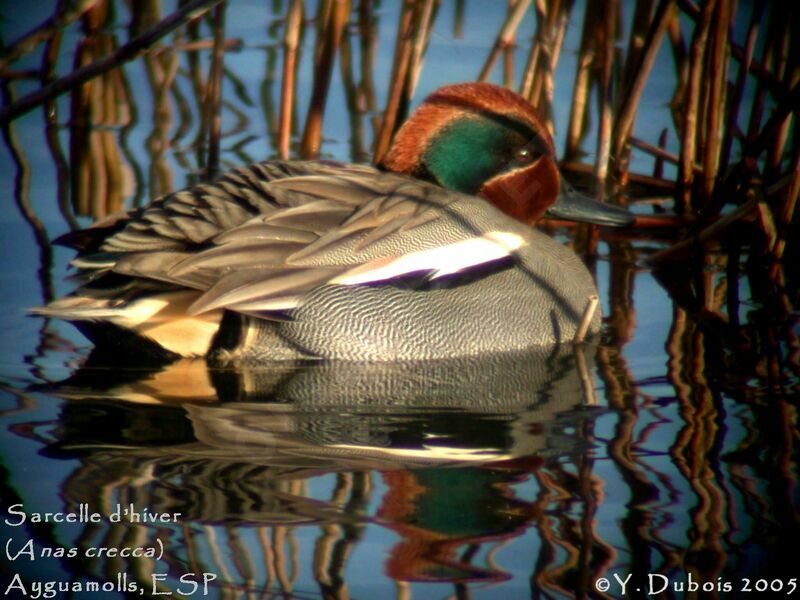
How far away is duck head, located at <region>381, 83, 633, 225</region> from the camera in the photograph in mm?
4293

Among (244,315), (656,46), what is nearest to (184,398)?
(244,315)

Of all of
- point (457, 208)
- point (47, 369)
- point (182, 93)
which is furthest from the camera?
point (182, 93)

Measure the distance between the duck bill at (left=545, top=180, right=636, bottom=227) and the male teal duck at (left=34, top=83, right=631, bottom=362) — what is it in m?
0.41

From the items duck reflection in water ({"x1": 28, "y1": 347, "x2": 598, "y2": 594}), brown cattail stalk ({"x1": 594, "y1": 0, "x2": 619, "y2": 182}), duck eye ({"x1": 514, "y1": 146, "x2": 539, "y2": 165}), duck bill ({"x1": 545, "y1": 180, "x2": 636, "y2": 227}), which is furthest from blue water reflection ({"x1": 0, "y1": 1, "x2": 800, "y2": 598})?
duck eye ({"x1": 514, "y1": 146, "x2": 539, "y2": 165})

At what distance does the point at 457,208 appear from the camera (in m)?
3.96

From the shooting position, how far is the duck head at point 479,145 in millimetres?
4293

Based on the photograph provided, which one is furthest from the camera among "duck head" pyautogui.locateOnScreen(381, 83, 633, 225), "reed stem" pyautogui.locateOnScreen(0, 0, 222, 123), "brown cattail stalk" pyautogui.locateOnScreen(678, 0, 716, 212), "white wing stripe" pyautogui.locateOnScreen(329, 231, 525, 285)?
"brown cattail stalk" pyautogui.locateOnScreen(678, 0, 716, 212)

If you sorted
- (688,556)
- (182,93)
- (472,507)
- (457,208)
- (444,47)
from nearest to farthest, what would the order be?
(688,556), (472,507), (457,208), (182,93), (444,47)

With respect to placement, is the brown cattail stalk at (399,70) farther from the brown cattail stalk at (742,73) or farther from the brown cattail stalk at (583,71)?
the brown cattail stalk at (742,73)

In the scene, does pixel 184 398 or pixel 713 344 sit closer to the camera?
pixel 184 398

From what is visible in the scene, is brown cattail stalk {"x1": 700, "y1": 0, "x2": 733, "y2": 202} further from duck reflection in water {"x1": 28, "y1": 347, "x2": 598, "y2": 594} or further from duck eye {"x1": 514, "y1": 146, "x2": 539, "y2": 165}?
duck reflection in water {"x1": 28, "y1": 347, "x2": 598, "y2": 594}

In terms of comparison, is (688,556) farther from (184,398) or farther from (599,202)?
(599,202)

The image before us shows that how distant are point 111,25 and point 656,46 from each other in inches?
146

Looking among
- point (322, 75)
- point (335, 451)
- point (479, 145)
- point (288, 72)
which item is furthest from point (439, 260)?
point (322, 75)
